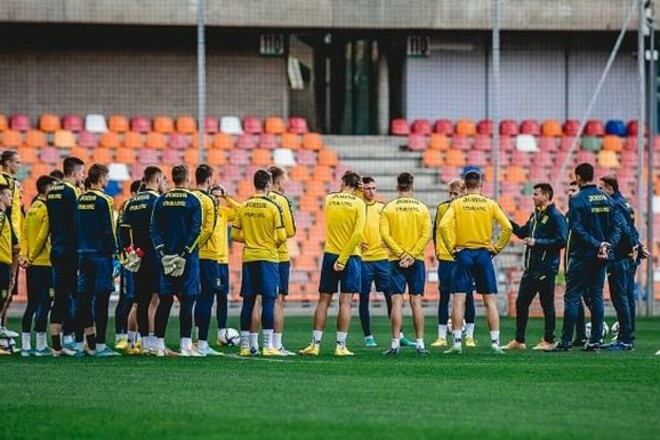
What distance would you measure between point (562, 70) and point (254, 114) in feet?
23.1

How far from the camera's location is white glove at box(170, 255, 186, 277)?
1802cm

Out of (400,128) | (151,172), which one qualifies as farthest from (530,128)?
(151,172)

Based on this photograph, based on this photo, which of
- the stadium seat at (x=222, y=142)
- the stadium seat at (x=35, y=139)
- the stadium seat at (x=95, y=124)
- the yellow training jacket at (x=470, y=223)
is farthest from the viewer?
the stadium seat at (x=95, y=124)

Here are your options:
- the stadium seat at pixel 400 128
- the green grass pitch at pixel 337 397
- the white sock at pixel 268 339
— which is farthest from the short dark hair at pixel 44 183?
the stadium seat at pixel 400 128

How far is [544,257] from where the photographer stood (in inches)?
782

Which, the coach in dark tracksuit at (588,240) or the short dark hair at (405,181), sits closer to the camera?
the coach in dark tracksuit at (588,240)

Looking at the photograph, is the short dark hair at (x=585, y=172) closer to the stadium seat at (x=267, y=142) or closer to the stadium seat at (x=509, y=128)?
the stadium seat at (x=267, y=142)

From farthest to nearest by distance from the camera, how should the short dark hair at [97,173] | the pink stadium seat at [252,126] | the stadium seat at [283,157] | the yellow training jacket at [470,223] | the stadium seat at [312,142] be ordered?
the pink stadium seat at [252,126] → the stadium seat at [312,142] → the stadium seat at [283,157] → the yellow training jacket at [470,223] → the short dark hair at [97,173]

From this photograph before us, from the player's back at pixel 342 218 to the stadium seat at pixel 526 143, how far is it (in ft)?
56.6

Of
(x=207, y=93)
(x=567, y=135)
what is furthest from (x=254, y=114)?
(x=567, y=135)

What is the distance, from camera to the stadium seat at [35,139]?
3312cm

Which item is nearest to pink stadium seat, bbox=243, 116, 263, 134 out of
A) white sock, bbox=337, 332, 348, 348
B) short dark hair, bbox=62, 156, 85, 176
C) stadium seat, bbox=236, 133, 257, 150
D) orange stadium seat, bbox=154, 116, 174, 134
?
stadium seat, bbox=236, 133, 257, 150

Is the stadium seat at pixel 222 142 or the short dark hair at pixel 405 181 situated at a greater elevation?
the stadium seat at pixel 222 142

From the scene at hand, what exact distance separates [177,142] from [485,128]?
673cm
